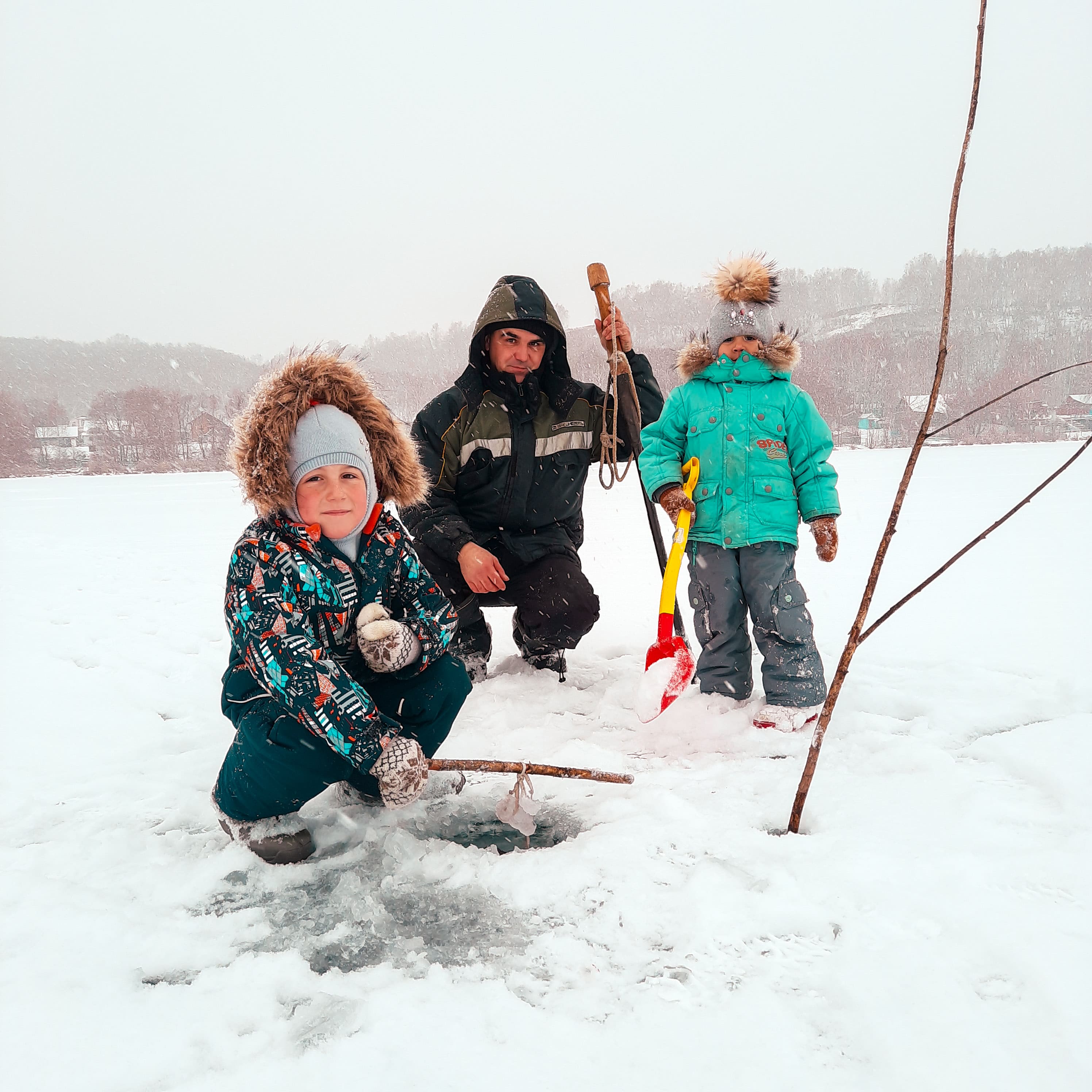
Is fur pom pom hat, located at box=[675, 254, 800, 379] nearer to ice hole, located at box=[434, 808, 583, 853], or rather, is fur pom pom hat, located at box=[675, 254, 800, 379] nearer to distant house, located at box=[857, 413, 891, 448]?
ice hole, located at box=[434, 808, 583, 853]

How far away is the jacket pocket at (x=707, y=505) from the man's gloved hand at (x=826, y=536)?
349mm

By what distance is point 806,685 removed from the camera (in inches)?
103

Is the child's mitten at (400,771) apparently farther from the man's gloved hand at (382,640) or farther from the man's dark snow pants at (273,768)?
the man's gloved hand at (382,640)

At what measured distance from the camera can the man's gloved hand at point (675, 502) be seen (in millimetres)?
2711

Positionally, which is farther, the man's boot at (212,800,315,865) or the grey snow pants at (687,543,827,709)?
the grey snow pants at (687,543,827,709)

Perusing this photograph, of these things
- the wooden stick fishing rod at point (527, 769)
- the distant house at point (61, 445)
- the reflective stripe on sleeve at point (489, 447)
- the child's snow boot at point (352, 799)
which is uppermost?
the distant house at point (61, 445)

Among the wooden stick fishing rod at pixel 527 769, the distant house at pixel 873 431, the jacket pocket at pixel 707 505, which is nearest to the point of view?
the wooden stick fishing rod at pixel 527 769

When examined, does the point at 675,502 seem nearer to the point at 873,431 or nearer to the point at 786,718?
the point at 786,718

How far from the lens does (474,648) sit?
3287mm

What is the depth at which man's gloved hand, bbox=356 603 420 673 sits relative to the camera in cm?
196

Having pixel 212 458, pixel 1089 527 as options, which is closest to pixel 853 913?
pixel 1089 527

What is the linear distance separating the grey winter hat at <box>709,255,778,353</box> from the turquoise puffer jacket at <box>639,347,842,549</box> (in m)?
0.09

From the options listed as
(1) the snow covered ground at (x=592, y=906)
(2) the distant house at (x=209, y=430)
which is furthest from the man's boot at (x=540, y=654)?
(2) the distant house at (x=209, y=430)

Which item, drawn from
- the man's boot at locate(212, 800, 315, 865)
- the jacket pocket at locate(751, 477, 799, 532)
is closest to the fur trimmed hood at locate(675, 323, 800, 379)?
the jacket pocket at locate(751, 477, 799, 532)
